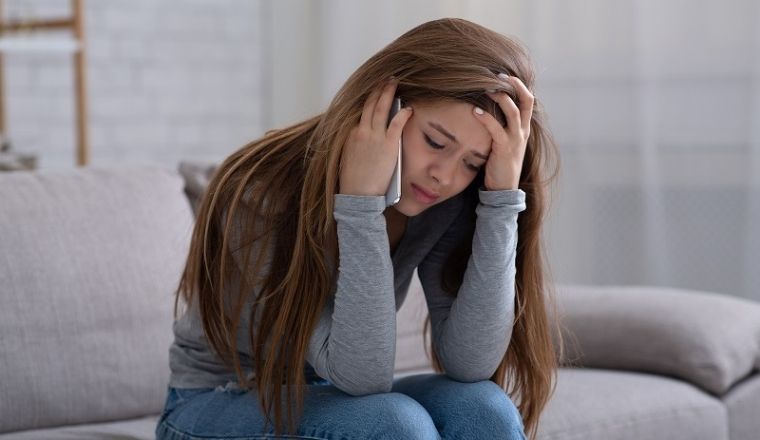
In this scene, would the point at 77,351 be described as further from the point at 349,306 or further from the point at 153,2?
the point at 153,2

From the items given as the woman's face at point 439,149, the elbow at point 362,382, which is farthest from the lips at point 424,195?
the elbow at point 362,382

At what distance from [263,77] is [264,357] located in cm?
289

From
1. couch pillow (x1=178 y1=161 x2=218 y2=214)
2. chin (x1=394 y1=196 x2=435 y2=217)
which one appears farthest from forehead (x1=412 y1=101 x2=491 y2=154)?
couch pillow (x1=178 y1=161 x2=218 y2=214)

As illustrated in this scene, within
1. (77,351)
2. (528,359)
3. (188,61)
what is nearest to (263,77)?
(188,61)

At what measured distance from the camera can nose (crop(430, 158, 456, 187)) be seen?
1.36m

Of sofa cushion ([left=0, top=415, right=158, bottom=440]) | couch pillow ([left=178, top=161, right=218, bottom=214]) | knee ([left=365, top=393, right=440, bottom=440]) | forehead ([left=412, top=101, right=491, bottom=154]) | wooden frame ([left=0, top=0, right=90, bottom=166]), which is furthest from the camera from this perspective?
wooden frame ([left=0, top=0, right=90, bottom=166])

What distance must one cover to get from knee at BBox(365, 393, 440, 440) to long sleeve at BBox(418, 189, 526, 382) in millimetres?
160

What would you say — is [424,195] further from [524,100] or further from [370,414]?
[370,414]

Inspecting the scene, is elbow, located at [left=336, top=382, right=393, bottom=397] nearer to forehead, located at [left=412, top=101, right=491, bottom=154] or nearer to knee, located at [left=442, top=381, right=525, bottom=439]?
knee, located at [left=442, top=381, right=525, bottom=439]

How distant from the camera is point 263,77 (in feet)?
13.8

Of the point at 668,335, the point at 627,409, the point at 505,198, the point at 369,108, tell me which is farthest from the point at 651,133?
the point at 369,108

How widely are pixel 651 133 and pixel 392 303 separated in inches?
70.0

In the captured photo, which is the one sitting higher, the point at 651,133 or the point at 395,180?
the point at 395,180

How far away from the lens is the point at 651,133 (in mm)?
2949
